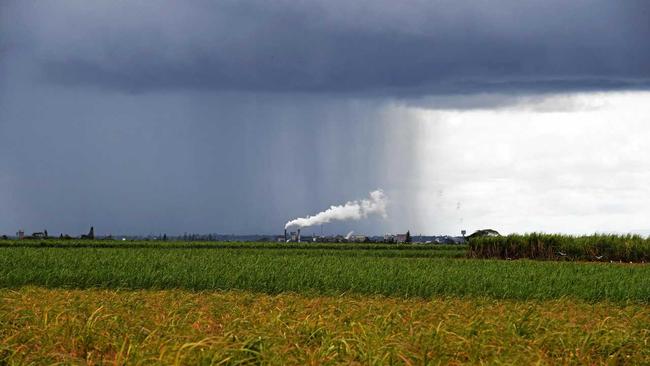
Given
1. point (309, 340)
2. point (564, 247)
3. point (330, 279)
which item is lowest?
point (309, 340)

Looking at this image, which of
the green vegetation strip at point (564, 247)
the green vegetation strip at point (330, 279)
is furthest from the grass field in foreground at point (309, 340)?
the green vegetation strip at point (564, 247)

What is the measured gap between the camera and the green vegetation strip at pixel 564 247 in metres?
51.5

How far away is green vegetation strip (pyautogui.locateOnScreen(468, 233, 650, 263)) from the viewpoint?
169ft

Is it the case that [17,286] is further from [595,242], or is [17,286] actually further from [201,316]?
[595,242]

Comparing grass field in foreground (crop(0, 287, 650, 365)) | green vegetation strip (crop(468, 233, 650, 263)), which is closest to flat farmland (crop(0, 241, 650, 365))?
grass field in foreground (crop(0, 287, 650, 365))

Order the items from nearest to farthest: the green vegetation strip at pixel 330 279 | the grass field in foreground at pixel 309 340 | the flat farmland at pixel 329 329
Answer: the grass field in foreground at pixel 309 340 < the flat farmland at pixel 329 329 < the green vegetation strip at pixel 330 279

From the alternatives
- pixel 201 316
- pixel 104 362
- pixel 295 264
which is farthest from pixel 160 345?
pixel 295 264

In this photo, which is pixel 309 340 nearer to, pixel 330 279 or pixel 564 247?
pixel 330 279

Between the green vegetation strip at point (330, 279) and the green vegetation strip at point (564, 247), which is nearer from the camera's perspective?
the green vegetation strip at point (330, 279)

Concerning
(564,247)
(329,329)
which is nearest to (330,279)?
(329,329)

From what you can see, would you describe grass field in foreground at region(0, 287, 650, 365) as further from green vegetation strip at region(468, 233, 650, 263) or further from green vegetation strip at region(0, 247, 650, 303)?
green vegetation strip at region(468, 233, 650, 263)

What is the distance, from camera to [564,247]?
52500 mm

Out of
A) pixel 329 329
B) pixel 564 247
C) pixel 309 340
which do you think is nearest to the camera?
pixel 309 340

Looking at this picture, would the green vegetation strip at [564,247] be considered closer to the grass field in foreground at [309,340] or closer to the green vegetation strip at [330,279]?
the green vegetation strip at [330,279]
